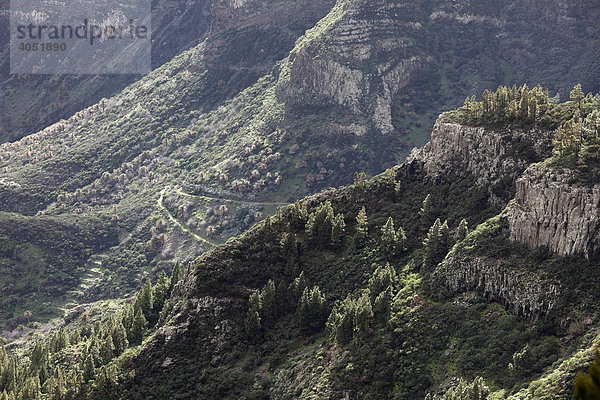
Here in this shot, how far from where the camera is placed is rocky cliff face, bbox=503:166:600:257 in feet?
367

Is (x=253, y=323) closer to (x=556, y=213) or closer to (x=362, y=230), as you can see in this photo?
(x=362, y=230)

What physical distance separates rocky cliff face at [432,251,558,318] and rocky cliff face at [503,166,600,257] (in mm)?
6720

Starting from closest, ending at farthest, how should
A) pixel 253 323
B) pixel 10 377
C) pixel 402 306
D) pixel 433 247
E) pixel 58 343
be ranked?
pixel 402 306, pixel 433 247, pixel 253 323, pixel 10 377, pixel 58 343

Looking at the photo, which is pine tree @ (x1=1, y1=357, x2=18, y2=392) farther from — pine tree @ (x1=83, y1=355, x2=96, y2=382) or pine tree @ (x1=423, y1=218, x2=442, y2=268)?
pine tree @ (x1=423, y1=218, x2=442, y2=268)

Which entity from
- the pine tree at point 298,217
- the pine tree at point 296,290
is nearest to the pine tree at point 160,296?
the pine tree at point 298,217

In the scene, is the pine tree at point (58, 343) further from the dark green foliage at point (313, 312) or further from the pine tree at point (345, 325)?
the pine tree at point (345, 325)

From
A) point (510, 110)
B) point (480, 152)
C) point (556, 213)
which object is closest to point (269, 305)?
point (480, 152)

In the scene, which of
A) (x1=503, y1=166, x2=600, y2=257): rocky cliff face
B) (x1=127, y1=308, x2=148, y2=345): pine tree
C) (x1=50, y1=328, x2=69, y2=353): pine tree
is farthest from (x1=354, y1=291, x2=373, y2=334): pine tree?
(x1=50, y1=328, x2=69, y2=353): pine tree

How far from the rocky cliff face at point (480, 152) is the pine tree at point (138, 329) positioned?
70.6 metres

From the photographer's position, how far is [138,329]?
15050 cm

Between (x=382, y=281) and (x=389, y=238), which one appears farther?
(x=389, y=238)

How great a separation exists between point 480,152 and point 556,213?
103 ft

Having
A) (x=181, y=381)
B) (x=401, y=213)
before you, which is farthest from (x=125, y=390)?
(x=401, y=213)

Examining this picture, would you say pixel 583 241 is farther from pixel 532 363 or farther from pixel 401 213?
pixel 401 213
